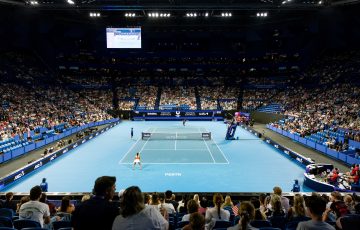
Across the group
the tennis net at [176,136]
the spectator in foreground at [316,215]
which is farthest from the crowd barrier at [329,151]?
the spectator in foreground at [316,215]

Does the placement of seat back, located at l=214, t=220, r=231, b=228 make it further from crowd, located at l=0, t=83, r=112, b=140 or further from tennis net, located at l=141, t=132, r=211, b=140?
tennis net, located at l=141, t=132, r=211, b=140

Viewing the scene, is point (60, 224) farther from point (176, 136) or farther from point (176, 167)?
point (176, 136)

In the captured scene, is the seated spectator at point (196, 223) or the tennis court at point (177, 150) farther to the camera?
the tennis court at point (177, 150)

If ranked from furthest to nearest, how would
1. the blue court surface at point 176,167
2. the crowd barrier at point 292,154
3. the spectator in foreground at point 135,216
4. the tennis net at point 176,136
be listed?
the tennis net at point 176,136 < the crowd barrier at point 292,154 < the blue court surface at point 176,167 < the spectator in foreground at point 135,216

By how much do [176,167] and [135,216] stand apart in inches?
734

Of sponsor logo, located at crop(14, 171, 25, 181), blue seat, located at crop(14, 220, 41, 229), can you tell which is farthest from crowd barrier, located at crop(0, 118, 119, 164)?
blue seat, located at crop(14, 220, 41, 229)

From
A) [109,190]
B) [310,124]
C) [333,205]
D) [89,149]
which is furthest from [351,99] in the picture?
[109,190]

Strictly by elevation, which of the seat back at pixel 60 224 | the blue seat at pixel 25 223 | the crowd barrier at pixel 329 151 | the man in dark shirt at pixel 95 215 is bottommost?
the crowd barrier at pixel 329 151

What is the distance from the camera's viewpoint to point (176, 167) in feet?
72.3

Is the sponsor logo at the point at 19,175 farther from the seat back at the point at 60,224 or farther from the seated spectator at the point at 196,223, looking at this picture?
the seated spectator at the point at 196,223

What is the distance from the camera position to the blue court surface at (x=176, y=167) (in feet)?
57.7

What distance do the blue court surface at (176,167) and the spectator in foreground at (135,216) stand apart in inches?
526

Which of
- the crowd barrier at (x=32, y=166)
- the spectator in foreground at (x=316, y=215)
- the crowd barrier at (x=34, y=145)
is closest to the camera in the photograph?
the spectator in foreground at (x=316, y=215)

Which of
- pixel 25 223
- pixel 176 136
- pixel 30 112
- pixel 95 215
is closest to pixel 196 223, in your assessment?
pixel 95 215
